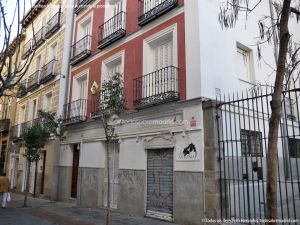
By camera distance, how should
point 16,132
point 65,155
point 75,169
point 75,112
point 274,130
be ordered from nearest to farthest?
1. point 274,130
2. point 75,169
3. point 75,112
4. point 65,155
5. point 16,132

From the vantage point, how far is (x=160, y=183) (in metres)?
9.48

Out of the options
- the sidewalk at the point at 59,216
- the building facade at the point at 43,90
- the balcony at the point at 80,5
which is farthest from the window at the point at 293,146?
the balcony at the point at 80,5

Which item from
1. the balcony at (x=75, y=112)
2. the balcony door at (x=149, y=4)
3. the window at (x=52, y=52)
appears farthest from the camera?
the window at (x=52, y=52)

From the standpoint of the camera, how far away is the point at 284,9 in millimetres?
4441

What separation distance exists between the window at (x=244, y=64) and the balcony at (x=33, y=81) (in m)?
12.1

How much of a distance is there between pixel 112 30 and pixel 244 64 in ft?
18.1

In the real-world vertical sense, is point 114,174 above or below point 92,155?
below

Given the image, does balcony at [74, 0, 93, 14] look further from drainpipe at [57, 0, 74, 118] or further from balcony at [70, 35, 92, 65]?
balcony at [70, 35, 92, 65]

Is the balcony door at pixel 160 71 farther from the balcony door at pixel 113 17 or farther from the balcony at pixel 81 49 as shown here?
the balcony at pixel 81 49

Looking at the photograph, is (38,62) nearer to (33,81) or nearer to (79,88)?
(33,81)

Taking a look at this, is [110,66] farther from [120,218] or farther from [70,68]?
[120,218]

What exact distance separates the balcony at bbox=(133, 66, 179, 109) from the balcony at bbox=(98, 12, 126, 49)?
7.59 feet

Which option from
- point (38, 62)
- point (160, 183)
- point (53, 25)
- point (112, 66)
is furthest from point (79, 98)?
point (160, 183)

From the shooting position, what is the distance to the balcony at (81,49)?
46.9 feet
